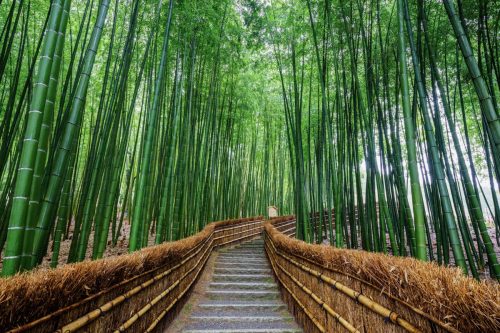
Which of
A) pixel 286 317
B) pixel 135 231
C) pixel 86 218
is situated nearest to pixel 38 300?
pixel 135 231

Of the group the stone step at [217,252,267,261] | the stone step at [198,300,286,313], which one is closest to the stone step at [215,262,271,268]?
the stone step at [217,252,267,261]

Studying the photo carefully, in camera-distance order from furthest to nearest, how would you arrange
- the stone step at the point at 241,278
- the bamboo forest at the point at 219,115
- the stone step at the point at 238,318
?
1. the stone step at the point at 241,278
2. the stone step at the point at 238,318
3. the bamboo forest at the point at 219,115

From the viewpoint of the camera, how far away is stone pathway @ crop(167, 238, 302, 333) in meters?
2.46

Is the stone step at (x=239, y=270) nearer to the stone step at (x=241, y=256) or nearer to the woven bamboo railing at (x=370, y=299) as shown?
the stone step at (x=241, y=256)

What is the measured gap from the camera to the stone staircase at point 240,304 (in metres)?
2.47

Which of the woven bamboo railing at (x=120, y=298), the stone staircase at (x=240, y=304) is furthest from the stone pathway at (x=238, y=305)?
the woven bamboo railing at (x=120, y=298)

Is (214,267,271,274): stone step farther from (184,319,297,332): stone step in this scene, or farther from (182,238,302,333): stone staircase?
(184,319,297,332): stone step

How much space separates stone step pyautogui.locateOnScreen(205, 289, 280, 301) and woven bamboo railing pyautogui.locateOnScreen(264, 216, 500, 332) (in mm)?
602

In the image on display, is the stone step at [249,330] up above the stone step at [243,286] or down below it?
below

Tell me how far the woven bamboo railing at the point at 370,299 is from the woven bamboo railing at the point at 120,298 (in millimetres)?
1087

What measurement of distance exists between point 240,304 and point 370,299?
188cm

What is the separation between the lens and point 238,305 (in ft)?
9.46

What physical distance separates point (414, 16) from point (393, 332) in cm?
376

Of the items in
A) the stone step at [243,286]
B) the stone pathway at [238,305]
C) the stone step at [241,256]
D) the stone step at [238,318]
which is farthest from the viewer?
the stone step at [241,256]
